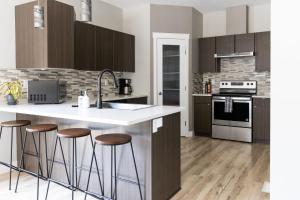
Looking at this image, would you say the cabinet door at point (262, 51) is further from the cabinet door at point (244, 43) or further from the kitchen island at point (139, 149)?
the kitchen island at point (139, 149)

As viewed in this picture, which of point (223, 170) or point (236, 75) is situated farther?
point (236, 75)

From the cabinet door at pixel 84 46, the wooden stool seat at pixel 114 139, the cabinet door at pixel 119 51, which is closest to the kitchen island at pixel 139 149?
the wooden stool seat at pixel 114 139

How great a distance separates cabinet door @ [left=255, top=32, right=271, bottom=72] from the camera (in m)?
5.16

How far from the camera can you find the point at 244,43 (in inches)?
212

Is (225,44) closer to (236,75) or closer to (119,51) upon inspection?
(236,75)

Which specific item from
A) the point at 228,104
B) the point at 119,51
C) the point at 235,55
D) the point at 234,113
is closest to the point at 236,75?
the point at 235,55

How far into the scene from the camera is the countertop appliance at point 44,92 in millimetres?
3387

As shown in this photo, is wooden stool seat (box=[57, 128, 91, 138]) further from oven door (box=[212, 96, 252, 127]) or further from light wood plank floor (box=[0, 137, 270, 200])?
oven door (box=[212, 96, 252, 127])

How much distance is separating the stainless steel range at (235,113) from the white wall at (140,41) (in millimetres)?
1529

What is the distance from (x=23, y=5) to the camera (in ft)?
11.7

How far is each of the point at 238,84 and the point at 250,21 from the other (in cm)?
141

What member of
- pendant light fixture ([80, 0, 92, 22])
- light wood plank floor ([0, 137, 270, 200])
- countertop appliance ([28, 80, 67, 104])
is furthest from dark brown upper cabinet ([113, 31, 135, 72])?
pendant light fixture ([80, 0, 92, 22])

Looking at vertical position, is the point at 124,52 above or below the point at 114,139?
above

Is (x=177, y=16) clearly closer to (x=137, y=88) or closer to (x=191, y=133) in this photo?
(x=137, y=88)
